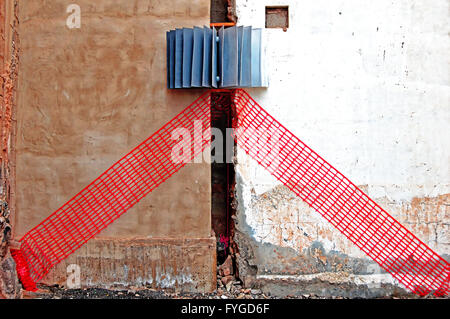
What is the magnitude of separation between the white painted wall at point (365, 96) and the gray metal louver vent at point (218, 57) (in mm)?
172

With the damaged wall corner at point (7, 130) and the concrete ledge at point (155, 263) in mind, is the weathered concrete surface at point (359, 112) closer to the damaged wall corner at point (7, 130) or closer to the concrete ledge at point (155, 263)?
the concrete ledge at point (155, 263)

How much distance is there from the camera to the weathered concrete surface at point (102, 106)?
3.66 metres

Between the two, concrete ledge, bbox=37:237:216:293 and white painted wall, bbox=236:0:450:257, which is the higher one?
white painted wall, bbox=236:0:450:257

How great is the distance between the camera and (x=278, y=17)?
12.0ft

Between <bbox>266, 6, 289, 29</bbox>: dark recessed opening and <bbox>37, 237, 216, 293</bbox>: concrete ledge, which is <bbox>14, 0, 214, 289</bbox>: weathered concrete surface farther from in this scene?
<bbox>266, 6, 289, 29</bbox>: dark recessed opening

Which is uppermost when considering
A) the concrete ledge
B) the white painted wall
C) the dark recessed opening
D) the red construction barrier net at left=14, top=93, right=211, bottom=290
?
the dark recessed opening

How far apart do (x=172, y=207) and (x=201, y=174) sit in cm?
42

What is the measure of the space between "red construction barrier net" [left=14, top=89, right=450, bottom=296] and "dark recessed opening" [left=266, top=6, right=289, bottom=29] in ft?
2.31

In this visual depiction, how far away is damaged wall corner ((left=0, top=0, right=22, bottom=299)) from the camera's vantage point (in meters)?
3.57

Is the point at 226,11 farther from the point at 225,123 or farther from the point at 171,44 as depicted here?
the point at 225,123

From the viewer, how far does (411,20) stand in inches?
141

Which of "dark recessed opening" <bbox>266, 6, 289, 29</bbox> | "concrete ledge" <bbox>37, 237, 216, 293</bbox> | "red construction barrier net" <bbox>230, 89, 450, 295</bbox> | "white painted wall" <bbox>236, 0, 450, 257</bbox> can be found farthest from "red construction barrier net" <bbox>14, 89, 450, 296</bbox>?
"dark recessed opening" <bbox>266, 6, 289, 29</bbox>

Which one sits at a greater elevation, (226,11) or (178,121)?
(226,11)

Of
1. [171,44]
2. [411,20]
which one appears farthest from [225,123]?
[411,20]
